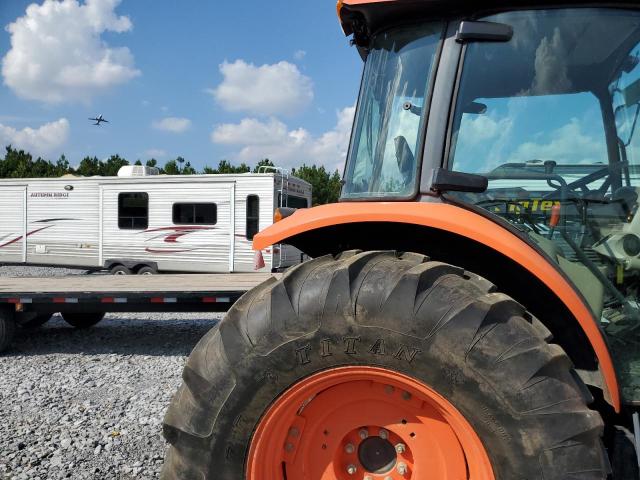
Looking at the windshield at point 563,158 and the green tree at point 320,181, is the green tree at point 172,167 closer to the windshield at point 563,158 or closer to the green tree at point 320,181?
the green tree at point 320,181

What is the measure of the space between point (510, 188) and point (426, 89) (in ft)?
1.69

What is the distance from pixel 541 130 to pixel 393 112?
23.1 inches

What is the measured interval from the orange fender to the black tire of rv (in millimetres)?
138

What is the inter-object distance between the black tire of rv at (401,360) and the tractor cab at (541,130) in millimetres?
418

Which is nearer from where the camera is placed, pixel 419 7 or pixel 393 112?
pixel 419 7

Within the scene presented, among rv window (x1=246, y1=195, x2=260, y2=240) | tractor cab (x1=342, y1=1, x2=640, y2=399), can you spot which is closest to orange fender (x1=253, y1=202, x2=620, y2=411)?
tractor cab (x1=342, y1=1, x2=640, y2=399)

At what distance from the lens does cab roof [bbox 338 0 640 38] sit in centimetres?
193

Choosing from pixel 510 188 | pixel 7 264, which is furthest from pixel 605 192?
pixel 7 264

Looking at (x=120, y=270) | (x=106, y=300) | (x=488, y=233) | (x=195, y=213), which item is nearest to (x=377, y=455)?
(x=488, y=233)

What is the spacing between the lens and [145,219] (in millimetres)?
12367

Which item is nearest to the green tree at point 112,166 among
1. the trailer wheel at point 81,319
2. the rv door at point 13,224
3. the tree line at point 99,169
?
the tree line at point 99,169

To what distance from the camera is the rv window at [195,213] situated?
11.8 m

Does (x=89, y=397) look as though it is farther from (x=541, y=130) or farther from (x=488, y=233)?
(x=541, y=130)

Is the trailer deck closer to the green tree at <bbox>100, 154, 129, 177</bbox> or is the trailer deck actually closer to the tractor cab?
the tractor cab
